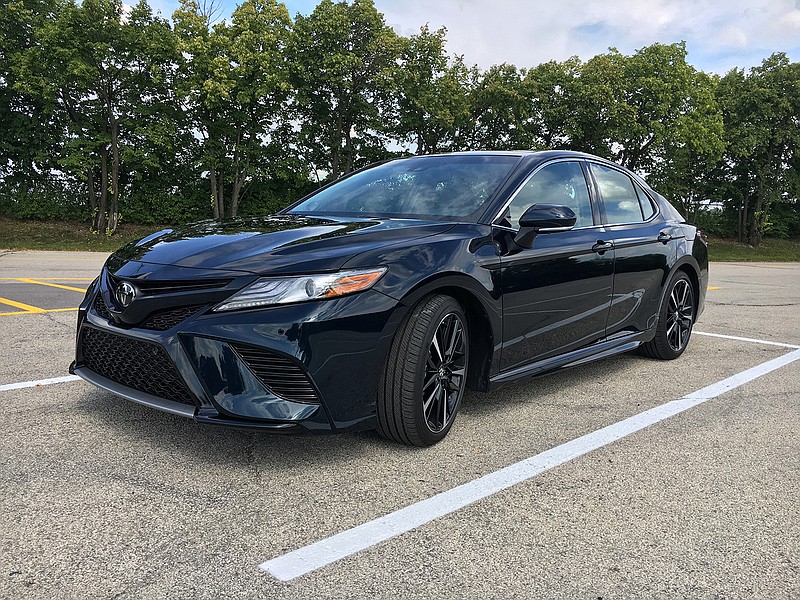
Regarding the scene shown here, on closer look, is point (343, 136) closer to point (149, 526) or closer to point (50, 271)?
point (50, 271)

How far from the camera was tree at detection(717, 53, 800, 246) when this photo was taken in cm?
3366

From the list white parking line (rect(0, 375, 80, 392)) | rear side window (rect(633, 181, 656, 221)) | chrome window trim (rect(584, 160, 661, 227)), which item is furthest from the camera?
rear side window (rect(633, 181, 656, 221))

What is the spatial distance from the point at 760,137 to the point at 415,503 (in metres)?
36.7

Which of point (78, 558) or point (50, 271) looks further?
point (50, 271)

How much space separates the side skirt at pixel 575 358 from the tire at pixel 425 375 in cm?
32

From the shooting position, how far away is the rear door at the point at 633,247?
4.67 metres

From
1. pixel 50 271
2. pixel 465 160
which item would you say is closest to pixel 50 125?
pixel 50 271

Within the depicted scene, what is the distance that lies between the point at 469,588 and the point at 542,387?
8.50 feet

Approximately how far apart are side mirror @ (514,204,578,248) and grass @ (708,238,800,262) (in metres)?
24.8

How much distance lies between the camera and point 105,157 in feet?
87.8

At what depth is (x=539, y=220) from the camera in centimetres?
366

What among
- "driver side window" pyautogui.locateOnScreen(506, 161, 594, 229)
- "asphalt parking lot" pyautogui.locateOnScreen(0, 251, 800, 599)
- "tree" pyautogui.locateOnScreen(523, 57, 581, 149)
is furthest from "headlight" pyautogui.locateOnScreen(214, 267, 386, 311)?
"tree" pyautogui.locateOnScreen(523, 57, 581, 149)

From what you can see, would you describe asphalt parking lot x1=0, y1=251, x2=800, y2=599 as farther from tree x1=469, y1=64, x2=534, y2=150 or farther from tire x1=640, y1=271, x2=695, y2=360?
tree x1=469, y1=64, x2=534, y2=150

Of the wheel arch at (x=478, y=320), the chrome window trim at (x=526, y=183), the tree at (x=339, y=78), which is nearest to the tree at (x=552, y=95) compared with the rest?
the tree at (x=339, y=78)
